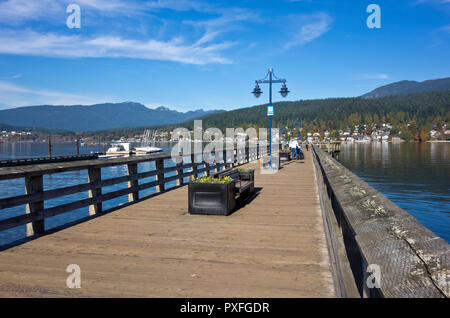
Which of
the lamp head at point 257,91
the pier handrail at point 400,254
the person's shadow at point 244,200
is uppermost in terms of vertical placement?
the lamp head at point 257,91

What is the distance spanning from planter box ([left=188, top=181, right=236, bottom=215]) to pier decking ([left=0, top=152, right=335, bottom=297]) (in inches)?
9.0

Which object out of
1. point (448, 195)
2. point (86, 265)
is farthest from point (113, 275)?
point (448, 195)

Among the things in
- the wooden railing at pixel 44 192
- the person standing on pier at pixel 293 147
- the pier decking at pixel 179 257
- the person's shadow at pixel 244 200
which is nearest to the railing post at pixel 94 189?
the wooden railing at pixel 44 192

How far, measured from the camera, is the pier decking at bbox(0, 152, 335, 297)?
347cm

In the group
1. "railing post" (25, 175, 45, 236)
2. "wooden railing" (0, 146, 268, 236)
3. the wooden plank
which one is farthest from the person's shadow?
"railing post" (25, 175, 45, 236)

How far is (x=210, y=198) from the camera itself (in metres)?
7.02

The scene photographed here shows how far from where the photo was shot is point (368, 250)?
1.81 metres

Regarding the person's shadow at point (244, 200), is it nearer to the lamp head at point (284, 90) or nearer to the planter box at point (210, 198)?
the planter box at point (210, 198)

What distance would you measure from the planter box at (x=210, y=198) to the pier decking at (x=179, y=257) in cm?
23

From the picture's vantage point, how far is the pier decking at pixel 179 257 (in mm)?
3475

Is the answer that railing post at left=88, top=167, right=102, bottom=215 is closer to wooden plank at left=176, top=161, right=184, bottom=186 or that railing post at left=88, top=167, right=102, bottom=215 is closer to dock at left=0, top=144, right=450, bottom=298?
dock at left=0, top=144, right=450, bottom=298
